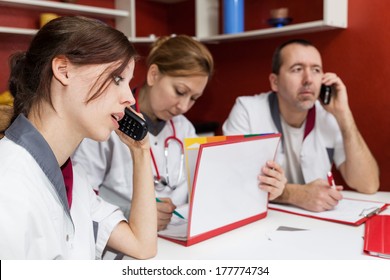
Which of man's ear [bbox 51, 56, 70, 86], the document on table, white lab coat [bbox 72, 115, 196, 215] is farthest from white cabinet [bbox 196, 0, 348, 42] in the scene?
man's ear [bbox 51, 56, 70, 86]

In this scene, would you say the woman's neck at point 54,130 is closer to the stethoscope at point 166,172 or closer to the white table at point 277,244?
the white table at point 277,244

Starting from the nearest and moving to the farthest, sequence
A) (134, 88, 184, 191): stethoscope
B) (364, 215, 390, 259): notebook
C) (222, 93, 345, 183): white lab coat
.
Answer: (364, 215, 390, 259): notebook
(134, 88, 184, 191): stethoscope
(222, 93, 345, 183): white lab coat

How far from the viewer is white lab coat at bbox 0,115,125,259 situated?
27.5 inches

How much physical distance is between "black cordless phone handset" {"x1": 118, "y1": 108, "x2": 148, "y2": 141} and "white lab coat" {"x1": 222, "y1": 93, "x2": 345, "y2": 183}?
86cm

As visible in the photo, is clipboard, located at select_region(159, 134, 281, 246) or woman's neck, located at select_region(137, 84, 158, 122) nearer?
clipboard, located at select_region(159, 134, 281, 246)

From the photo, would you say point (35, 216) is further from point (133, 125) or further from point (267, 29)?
point (267, 29)

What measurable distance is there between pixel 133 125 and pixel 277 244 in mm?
498

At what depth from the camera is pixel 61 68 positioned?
0.83 m

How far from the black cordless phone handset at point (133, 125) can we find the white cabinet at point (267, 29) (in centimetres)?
127

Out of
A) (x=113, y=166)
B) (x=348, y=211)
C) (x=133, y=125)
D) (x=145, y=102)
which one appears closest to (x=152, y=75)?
(x=145, y=102)

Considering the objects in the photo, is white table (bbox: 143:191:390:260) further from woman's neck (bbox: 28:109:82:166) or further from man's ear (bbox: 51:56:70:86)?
man's ear (bbox: 51:56:70:86)

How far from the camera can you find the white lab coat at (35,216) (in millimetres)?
698
